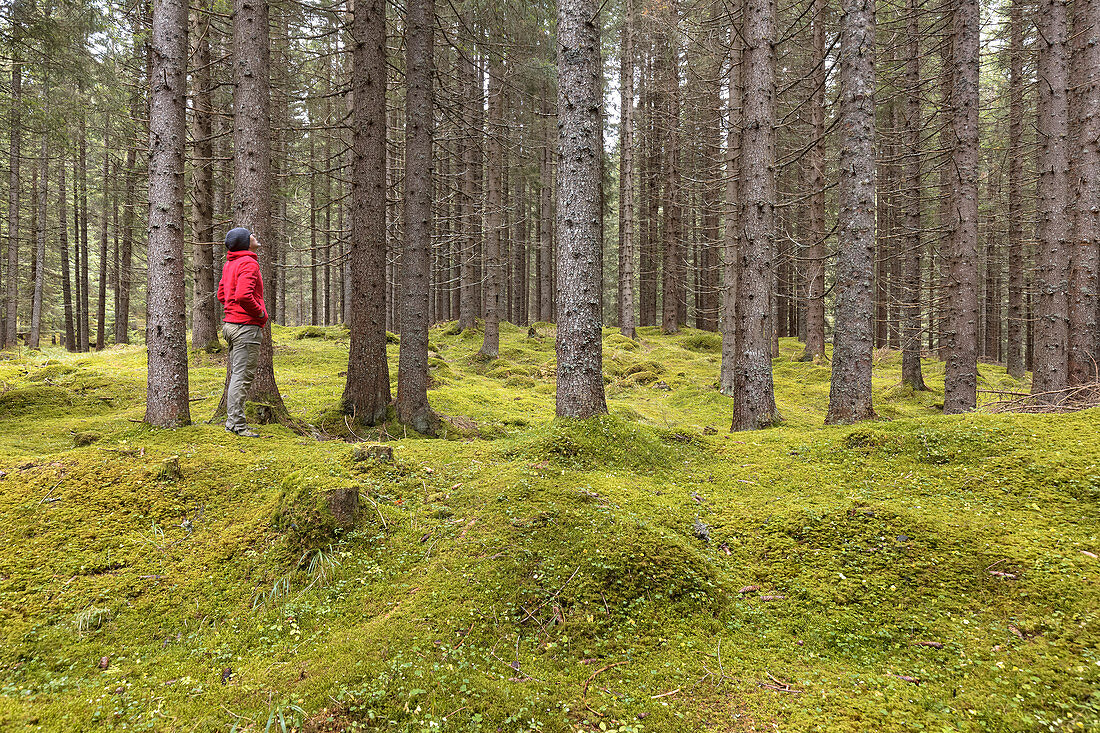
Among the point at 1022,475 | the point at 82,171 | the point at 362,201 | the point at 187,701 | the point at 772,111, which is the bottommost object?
the point at 187,701

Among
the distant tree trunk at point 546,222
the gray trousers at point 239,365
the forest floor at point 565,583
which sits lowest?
the forest floor at point 565,583

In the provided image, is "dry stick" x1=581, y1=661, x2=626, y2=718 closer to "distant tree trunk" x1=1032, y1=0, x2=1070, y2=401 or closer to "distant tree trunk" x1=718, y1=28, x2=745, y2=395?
"distant tree trunk" x1=1032, y1=0, x2=1070, y2=401

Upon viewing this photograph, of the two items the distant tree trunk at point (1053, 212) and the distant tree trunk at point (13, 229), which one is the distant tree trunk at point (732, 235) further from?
the distant tree trunk at point (13, 229)

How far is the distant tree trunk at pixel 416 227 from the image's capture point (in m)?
7.38

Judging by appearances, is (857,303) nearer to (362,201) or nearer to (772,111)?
(772,111)

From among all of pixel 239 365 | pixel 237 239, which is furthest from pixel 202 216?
pixel 239 365

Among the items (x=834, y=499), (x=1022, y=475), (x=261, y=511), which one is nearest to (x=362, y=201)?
(x=261, y=511)

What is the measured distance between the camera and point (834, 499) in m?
4.25

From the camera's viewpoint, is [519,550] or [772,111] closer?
[519,550]

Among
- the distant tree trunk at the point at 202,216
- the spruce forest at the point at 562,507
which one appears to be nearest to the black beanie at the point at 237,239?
the spruce forest at the point at 562,507

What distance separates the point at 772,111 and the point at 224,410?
927 cm

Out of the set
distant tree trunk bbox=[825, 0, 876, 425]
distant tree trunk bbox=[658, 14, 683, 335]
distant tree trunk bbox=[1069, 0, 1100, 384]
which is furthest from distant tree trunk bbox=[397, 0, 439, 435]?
distant tree trunk bbox=[658, 14, 683, 335]

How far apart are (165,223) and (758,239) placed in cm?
800

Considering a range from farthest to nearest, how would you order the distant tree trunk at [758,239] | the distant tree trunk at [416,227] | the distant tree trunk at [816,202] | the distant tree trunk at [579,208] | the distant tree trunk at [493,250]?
the distant tree trunk at [493,250] < the distant tree trunk at [816,202] < the distant tree trunk at [758,239] < the distant tree trunk at [416,227] < the distant tree trunk at [579,208]
